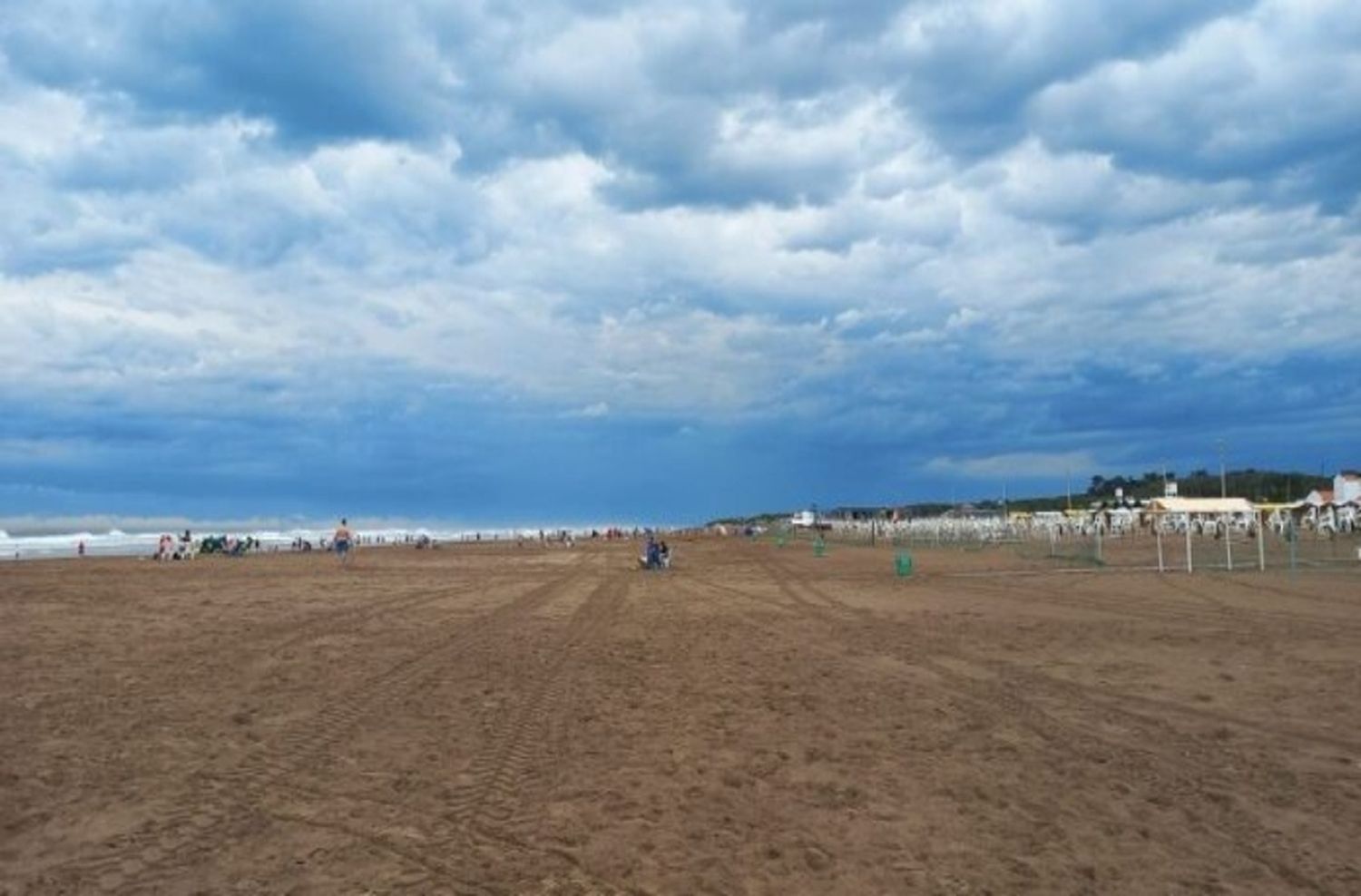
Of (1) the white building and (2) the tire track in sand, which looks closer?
(2) the tire track in sand

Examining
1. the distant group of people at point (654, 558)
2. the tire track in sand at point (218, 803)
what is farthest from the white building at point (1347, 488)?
the tire track in sand at point (218, 803)

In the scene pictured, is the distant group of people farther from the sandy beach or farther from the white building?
the white building

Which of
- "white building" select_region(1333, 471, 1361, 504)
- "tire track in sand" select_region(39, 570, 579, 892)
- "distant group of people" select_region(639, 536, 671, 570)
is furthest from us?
"white building" select_region(1333, 471, 1361, 504)

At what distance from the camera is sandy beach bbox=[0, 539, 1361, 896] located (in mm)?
5613

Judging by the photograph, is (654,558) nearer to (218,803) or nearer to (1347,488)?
(218,803)

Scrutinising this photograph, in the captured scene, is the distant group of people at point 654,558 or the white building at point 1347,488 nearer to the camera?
the distant group of people at point 654,558

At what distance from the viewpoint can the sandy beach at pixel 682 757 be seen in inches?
221

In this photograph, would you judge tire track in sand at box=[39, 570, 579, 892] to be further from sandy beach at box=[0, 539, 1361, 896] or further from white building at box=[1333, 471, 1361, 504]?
white building at box=[1333, 471, 1361, 504]

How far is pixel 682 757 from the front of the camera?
8023 mm

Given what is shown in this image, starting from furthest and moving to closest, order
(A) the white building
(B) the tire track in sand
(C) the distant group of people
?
(A) the white building → (C) the distant group of people → (B) the tire track in sand

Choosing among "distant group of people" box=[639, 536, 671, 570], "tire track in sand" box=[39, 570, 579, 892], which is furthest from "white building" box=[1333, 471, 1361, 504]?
"tire track in sand" box=[39, 570, 579, 892]

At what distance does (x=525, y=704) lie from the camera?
1019 cm

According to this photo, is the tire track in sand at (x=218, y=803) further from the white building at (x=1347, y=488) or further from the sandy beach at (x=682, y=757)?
the white building at (x=1347, y=488)

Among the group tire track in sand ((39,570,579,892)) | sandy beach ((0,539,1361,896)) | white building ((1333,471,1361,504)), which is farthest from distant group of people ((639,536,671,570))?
white building ((1333,471,1361,504))
